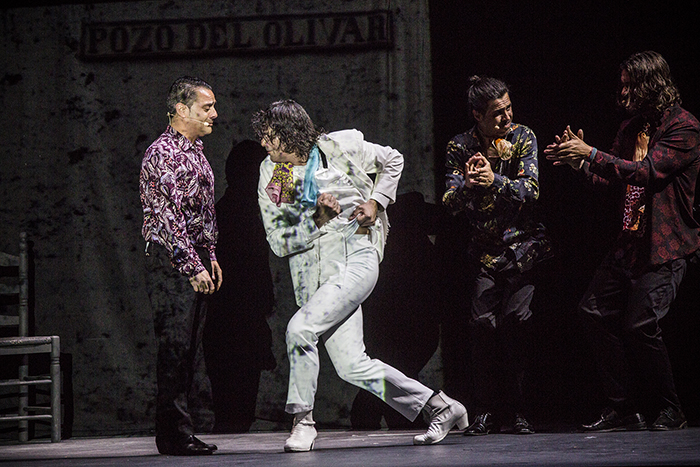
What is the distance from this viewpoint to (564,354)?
4.59m

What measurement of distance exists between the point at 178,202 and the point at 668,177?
2302mm

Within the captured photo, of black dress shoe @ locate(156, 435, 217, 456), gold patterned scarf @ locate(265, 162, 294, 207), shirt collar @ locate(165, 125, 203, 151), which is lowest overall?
black dress shoe @ locate(156, 435, 217, 456)

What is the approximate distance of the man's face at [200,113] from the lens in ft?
13.3

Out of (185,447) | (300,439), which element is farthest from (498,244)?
(185,447)

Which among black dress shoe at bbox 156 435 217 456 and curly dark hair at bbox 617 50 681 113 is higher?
curly dark hair at bbox 617 50 681 113

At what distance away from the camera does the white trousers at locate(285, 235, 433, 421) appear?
148 inches

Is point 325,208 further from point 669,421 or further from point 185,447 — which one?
point 669,421

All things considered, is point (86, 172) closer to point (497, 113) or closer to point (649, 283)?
point (497, 113)

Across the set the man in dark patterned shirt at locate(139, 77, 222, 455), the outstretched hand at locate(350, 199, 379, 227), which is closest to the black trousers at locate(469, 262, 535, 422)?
the outstretched hand at locate(350, 199, 379, 227)

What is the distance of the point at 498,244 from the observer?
4152 millimetres

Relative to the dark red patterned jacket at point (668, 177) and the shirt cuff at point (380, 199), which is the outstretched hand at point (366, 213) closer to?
the shirt cuff at point (380, 199)

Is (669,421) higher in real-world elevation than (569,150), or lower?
lower

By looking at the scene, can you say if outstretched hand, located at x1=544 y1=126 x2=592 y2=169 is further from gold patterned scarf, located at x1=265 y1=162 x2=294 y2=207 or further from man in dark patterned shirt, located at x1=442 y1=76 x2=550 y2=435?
gold patterned scarf, located at x1=265 y1=162 x2=294 y2=207

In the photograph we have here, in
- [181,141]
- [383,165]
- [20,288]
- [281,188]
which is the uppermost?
[181,141]
